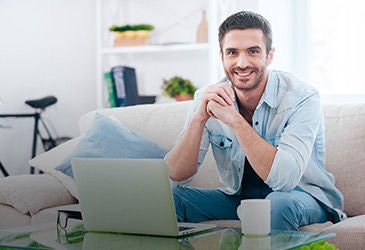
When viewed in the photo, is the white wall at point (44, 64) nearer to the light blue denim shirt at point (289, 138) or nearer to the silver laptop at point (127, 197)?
the light blue denim shirt at point (289, 138)

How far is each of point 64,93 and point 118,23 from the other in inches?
23.5

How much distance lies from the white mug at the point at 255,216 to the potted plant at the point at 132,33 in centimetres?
270

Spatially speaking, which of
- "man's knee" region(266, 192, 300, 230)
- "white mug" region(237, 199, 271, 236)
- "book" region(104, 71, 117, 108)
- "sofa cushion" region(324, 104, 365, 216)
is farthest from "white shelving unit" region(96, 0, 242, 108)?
"white mug" region(237, 199, 271, 236)

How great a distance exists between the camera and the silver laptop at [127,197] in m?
1.82

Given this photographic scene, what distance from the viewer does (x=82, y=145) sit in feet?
9.53

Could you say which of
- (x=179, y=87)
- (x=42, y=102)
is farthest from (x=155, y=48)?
(x=42, y=102)

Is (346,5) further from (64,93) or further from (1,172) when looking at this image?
(1,172)

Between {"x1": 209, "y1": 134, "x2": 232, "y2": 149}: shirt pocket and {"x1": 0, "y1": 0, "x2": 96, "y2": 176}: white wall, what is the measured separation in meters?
2.14

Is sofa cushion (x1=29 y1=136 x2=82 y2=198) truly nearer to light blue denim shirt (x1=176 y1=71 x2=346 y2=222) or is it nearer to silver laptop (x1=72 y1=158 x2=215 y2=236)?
light blue denim shirt (x1=176 y1=71 x2=346 y2=222)

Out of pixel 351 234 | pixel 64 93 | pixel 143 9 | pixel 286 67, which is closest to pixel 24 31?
pixel 64 93

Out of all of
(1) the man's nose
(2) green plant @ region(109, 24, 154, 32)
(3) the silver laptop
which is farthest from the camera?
(2) green plant @ region(109, 24, 154, 32)

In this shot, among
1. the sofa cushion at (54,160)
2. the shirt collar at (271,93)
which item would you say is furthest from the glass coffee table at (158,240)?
the sofa cushion at (54,160)

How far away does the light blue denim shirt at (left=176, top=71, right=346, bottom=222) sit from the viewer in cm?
232

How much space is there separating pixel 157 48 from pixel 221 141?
1860mm
